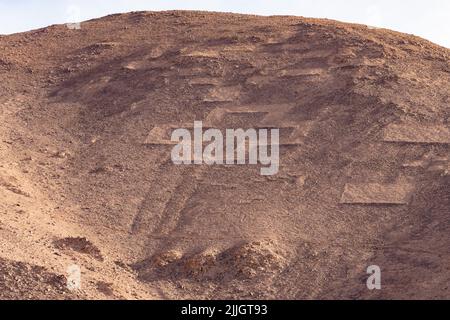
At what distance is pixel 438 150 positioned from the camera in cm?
1772

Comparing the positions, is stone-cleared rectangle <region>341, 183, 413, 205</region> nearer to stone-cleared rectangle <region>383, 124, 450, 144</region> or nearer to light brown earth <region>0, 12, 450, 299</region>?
light brown earth <region>0, 12, 450, 299</region>

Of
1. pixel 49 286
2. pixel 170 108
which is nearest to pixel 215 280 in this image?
pixel 49 286

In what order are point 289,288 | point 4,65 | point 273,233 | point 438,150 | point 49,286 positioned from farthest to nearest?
1. point 4,65
2. point 438,150
3. point 273,233
4. point 289,288
5. point 49,286

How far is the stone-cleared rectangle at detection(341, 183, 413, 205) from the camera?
53.5 ft

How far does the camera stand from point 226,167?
18.0 m

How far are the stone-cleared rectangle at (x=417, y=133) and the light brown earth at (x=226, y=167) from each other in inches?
2.1

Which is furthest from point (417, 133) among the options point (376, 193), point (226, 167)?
point (226, 167)

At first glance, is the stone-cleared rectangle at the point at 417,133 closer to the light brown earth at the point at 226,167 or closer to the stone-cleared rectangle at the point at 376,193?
the light brown earth at the point at 226,167

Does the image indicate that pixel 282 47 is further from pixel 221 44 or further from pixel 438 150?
pixel 438 150

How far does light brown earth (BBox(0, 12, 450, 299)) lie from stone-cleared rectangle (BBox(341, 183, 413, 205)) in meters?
0.04

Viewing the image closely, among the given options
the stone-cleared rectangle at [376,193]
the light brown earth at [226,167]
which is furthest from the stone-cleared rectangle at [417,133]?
the stone-cleared rectangle at [376,193]

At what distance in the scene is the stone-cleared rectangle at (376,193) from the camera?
1631 cm

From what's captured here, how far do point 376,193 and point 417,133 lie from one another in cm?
256

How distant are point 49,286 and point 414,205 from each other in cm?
746
